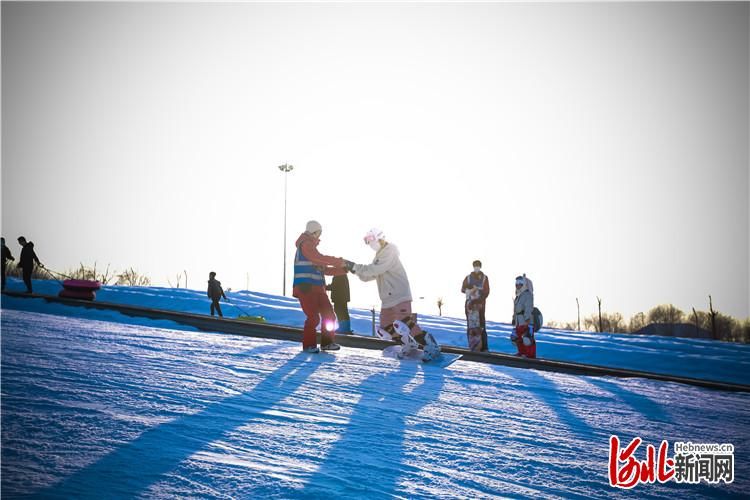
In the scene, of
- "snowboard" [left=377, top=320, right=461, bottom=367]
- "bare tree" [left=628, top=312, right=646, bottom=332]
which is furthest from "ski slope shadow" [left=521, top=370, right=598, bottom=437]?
"bare tree" [left=628, top=312, right=646, bottom=332]

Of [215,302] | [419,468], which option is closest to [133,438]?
[419,468]

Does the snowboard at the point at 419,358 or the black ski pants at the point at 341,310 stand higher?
the black ski pants at the point at 341,310

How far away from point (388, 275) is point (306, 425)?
3.64 meters

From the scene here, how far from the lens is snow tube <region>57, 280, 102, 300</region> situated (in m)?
13.8

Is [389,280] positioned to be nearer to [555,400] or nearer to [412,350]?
[412,350]

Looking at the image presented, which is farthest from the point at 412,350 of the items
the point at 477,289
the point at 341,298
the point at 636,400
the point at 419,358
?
the point at 341,298

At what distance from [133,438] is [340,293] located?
10.1 metres

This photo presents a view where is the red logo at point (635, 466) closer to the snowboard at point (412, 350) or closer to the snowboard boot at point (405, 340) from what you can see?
the snowboard at point (412, 350)

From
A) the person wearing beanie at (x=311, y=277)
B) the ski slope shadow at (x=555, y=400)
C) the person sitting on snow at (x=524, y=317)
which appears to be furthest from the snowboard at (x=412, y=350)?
the person sitting on snow at (x=524, y=317)

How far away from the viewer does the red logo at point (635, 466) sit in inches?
130

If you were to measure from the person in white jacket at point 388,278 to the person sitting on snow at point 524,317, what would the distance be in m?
4.36

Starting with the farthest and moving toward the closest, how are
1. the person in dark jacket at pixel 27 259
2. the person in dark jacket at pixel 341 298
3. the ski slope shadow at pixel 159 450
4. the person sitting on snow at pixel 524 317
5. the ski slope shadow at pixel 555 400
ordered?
the person in dark jacket at pixel 27 259, the person in dark jacket at pixel 341 298, the person sitting on snow at pixel 524 317, the ski slope shadow at pixel 555 400, the ski slope shadow at pixel 159 450

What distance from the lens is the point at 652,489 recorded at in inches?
128

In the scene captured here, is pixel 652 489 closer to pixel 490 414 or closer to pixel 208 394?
pixel 490 414
